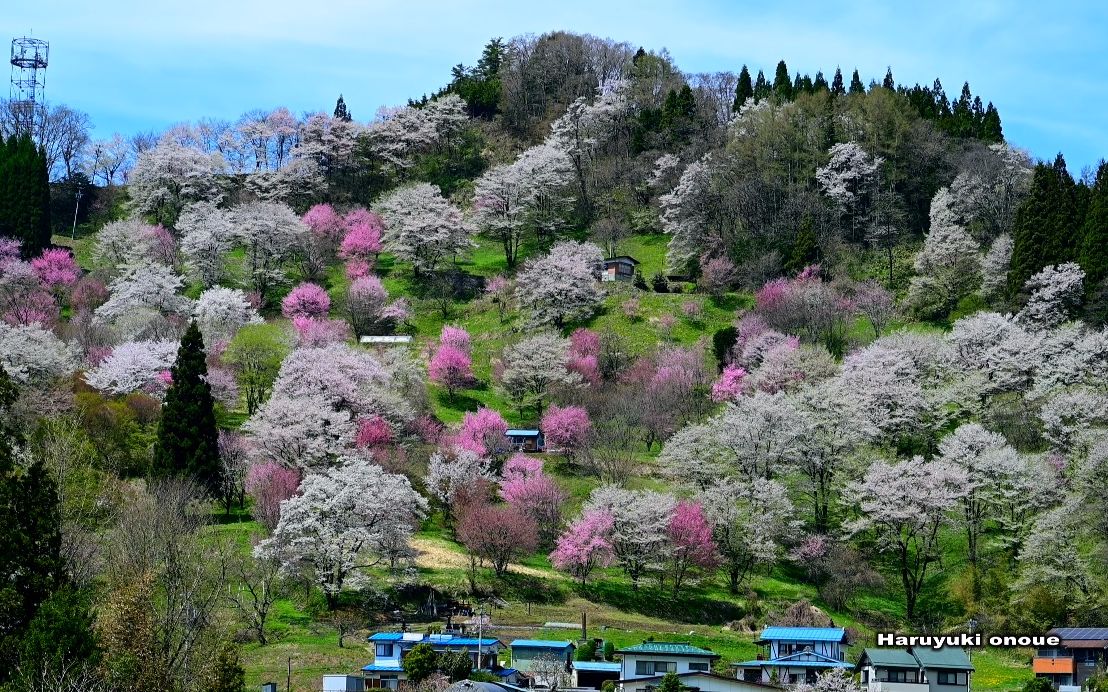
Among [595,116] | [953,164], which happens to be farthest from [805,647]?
[595,116]

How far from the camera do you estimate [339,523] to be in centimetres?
6112

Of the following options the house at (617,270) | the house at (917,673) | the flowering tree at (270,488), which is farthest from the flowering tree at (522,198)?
the house at (917,673)

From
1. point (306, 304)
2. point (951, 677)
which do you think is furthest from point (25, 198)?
point (951, 677)

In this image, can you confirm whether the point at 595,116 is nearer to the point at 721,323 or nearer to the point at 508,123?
the point at 508,123

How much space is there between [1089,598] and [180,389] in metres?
39.7

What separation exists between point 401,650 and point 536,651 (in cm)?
473

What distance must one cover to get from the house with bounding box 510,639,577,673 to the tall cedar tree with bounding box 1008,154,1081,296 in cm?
4083

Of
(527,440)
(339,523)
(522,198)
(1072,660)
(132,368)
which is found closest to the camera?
(1072,660)

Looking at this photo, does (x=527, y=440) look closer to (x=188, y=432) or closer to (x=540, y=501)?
(x=540, y=501)

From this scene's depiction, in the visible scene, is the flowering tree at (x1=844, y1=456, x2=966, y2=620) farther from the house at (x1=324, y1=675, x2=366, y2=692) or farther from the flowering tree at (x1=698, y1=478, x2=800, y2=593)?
the house at (x1=324, y1=675, x2=366, y2=692)

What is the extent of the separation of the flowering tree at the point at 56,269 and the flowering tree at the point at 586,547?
4842cm

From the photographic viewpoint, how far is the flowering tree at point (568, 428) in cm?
7656

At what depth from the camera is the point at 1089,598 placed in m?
57.3

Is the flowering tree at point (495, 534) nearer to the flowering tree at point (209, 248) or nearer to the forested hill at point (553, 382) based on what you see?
the forested hill at point (553, 382)
